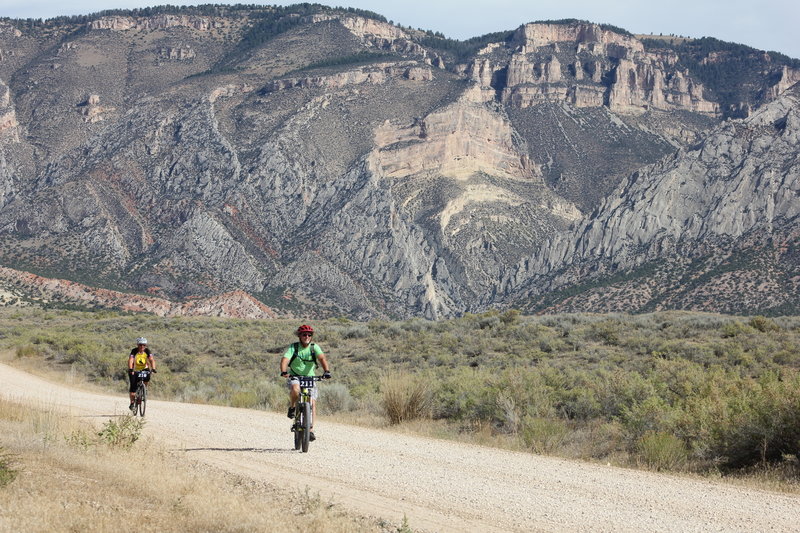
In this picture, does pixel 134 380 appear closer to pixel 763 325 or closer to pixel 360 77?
pixel 763 325

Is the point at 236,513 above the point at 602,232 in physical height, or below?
below

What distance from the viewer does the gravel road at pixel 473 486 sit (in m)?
9.62

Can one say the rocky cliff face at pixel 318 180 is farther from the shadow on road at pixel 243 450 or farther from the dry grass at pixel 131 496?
the dry grass at pixel 131 496

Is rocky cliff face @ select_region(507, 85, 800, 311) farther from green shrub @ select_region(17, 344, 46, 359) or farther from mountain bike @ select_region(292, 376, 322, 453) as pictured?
mountain bike @ select_region(292, 376, 322, 453)

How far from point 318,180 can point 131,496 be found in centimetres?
13031

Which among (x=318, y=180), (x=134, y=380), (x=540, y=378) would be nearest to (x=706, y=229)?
(x=318, y=180)

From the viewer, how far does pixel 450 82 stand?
7456 inches

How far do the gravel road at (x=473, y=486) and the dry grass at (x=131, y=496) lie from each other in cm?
69

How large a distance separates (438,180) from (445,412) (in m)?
151

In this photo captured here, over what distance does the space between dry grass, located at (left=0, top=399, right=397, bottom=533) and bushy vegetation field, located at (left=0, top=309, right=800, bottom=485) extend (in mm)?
6048

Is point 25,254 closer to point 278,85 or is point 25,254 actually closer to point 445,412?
point 278,85

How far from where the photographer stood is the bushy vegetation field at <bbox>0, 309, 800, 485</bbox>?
44.9 ft

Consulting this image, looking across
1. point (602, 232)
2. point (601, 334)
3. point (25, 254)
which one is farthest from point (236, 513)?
point (602, 232)

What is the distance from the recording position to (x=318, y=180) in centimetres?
13888
